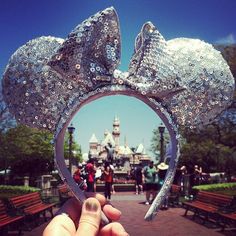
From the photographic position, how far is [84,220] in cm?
214

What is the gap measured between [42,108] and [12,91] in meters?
0.25

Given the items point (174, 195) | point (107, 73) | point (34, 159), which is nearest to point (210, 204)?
point (174, 195)

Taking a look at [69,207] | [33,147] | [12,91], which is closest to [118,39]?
[12,91]

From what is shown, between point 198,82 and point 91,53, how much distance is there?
730 millimetres

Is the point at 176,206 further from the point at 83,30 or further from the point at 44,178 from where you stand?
the point at 83,30

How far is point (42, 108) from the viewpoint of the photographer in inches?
102

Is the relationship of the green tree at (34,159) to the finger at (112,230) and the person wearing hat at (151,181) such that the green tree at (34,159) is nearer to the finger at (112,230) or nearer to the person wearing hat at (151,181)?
the person wearing hat at (151,181)

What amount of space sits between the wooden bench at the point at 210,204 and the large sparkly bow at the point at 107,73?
7624mm

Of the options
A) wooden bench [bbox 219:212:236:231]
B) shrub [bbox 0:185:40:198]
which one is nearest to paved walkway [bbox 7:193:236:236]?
wooden bench [bbox 219:212:236:231]

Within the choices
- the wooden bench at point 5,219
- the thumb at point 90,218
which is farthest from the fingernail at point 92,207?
the wooden bench at point 5,219

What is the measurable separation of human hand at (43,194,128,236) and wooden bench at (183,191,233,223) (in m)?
8.08

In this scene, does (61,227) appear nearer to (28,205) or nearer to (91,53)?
(91,53)

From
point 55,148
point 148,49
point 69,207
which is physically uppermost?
point 148,49

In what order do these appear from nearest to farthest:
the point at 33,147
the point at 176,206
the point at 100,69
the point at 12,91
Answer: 1. the point at 100,69
2. the point at 12,91
3. the point at 176,206
4. the point at 33,147
